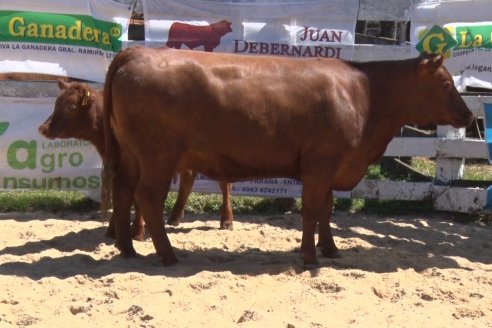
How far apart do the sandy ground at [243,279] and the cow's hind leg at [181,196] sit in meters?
0.12

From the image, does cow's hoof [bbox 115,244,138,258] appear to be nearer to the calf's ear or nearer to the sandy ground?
the sandy ground

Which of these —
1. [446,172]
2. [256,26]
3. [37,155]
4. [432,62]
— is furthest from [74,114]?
[446,172]

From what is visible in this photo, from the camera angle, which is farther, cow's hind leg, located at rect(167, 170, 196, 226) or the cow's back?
cow's hind leg, located at rect(167, 170, 196, 226)

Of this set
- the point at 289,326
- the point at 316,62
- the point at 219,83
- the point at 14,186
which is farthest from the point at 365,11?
the point at 289,326

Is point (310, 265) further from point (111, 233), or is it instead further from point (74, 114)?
point (74, 114)

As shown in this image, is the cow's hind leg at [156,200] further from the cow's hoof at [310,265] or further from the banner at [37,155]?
the banner at [37,155]

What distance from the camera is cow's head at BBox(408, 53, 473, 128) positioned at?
6527 millimetres

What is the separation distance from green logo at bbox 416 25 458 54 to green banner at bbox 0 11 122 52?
9.93ft

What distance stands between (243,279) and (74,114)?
2343 mm

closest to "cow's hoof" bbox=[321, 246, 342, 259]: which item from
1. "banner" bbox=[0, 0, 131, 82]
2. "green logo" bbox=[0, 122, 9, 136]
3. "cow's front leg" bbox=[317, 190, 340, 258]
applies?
"cow's front leg" bbox=[317, 190, 340, 258]

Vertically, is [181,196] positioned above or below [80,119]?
below

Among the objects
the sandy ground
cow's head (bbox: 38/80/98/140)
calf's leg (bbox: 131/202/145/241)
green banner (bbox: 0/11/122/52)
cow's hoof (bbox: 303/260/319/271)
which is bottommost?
the sandy ground

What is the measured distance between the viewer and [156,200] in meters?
6.06

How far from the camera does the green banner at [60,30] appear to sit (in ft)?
27.0
